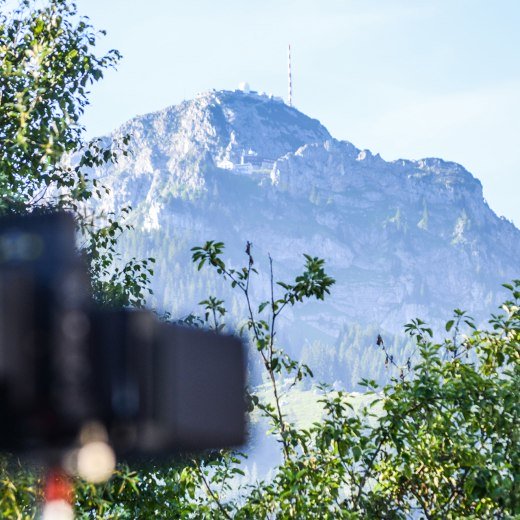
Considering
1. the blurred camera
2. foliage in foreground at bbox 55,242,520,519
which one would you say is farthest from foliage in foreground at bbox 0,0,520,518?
the blurred camera

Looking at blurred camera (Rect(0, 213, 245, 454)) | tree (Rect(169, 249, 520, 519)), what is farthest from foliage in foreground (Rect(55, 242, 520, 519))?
blurred camera (Rect(0, 213, 245, 454))

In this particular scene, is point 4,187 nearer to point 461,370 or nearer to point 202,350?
point 461,370

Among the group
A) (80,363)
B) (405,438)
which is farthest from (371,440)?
(80,363)

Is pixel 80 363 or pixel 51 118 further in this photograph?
pixel 51 118

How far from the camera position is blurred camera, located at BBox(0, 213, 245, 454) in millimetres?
1936

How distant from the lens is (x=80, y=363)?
206 centimetres

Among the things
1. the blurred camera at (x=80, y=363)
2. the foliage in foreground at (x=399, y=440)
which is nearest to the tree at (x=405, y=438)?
the foliage in foreground at (x=399, y=440)

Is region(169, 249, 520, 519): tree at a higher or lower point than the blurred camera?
lower

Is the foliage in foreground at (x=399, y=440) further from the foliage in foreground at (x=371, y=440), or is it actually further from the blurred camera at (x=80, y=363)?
the blurred camera at (x=80, y=363)

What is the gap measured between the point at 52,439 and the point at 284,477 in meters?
5.21

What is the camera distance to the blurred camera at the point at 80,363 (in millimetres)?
1936

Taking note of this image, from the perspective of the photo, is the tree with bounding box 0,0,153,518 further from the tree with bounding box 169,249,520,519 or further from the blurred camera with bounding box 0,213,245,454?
the blurred camera with bounding box 0,213,245,454

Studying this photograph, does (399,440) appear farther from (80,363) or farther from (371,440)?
(80,363)

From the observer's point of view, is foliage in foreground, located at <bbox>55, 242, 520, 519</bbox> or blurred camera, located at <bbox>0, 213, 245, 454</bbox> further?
foliage in foreground, located at <bbox>55, 242, 520, 519</bbox>
